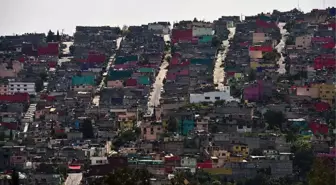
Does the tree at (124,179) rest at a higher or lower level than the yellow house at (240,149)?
higher

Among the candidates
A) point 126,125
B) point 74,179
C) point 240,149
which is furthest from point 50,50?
point 74,179

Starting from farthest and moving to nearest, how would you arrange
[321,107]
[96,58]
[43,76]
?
[96,58], [43,76], [321,107]

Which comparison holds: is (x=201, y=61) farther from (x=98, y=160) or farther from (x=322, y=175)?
(x=322, y=175)

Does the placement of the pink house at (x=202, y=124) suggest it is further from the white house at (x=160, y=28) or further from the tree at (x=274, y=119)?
the white house at (x=160, y=28)

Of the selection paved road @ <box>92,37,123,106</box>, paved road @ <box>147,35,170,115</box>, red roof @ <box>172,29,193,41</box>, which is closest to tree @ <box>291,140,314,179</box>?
paved road @ <box>147,35,170,115</box>

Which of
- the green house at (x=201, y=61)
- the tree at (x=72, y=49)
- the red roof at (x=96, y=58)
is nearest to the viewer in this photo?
the green house at (x=201, y=61)

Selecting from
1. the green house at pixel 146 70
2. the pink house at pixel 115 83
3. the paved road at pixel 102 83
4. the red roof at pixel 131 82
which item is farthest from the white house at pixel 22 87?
the green house at pixel 146 70
